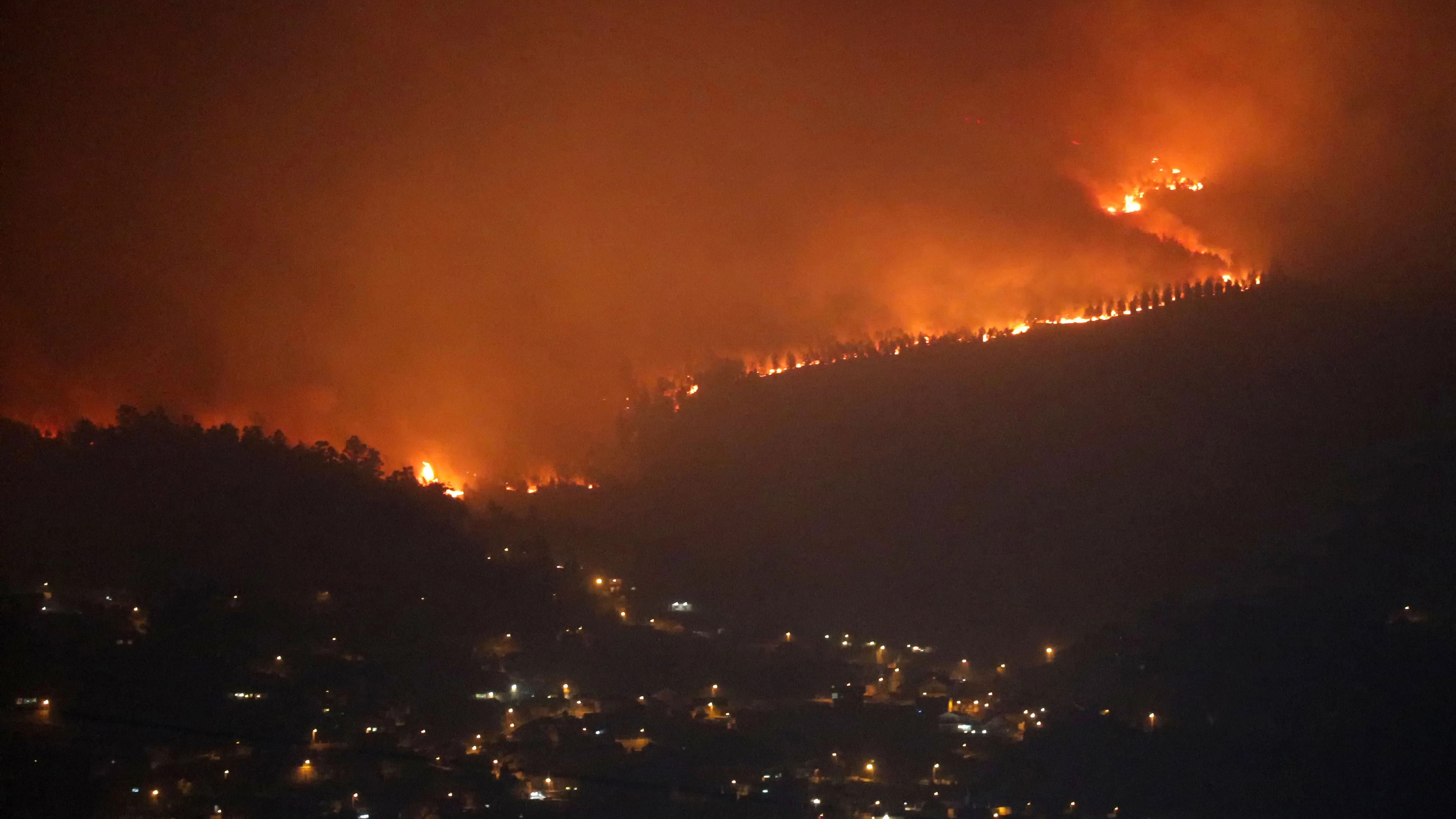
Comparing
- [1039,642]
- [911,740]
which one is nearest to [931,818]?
[911,740]

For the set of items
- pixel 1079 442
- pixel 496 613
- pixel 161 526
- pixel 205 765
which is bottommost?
pixel 205 765

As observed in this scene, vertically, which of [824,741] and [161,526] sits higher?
[161,526]

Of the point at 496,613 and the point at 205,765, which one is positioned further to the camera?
the point at 496,613

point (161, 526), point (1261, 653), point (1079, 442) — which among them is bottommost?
point (1261, 653)

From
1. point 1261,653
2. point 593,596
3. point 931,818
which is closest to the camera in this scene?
point 931,818

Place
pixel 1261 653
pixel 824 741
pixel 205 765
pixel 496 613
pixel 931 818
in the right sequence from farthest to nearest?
1. pixel 496 613
2. pixel 1261 653
3. pixel 824 741
4. pixel 931 818
5. pixel 205 765

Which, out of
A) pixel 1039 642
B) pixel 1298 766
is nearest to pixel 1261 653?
pixel 1298 766

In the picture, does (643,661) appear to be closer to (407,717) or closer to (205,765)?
(407,717)

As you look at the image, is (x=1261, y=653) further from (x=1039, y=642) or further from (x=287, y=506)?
(x=287, y=506)

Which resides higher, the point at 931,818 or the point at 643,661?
the point at 643,661
